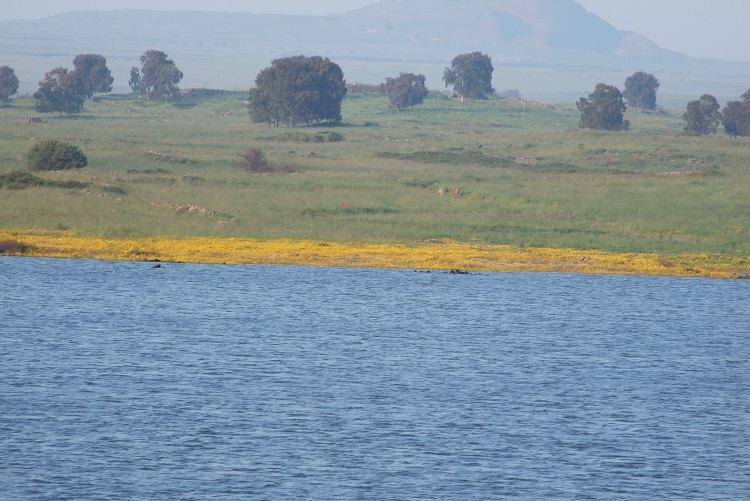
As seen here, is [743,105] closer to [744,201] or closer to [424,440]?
[744,201]

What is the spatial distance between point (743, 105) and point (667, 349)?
10497cm

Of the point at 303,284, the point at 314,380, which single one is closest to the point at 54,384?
the point at 314,380

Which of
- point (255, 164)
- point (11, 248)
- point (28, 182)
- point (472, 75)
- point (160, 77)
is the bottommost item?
point (11, 248)

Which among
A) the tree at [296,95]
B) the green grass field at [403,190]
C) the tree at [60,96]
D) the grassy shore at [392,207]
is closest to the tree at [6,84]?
the tree at [60,96]

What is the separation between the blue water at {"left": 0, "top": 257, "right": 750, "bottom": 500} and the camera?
2197cm

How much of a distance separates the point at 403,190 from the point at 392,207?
6039mm

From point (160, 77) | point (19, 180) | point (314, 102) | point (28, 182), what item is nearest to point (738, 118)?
point (314, 102)

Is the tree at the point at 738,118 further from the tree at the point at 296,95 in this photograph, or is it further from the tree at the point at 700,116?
the tree at the point at 296,95

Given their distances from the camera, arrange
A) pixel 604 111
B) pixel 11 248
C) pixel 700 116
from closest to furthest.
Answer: pixel 11 248 < pixel 604 111 < pixel 700 116

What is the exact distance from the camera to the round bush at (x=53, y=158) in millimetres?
65188

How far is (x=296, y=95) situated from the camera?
129875 mm

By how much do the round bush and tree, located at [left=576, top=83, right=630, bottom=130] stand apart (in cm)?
7213

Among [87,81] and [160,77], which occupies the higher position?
[160,77]

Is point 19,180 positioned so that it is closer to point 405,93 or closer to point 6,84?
point 6,84
